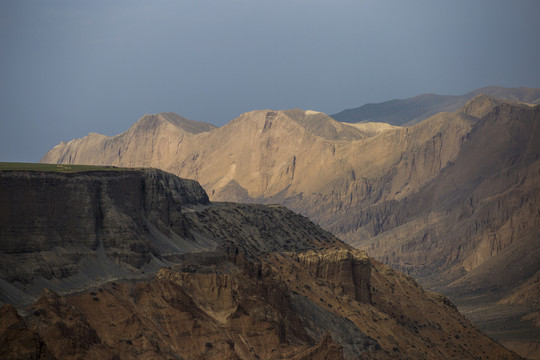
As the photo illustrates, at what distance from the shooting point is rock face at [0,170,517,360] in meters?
55.5

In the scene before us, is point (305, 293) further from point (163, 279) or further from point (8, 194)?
point (8, 194)

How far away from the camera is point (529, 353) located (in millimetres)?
141000

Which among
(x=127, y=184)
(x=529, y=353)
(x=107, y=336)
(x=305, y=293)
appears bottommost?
(x=529, y=353)

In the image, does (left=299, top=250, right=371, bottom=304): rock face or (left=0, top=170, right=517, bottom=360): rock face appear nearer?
(left=0, top=170, right=517, bottom=360): rock face

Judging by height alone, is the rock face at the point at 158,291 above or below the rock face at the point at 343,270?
above

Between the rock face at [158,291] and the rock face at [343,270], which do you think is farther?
the rock face at [343,270]

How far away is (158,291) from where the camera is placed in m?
65.1

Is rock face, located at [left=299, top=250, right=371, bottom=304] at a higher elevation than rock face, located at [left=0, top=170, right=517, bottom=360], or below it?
below

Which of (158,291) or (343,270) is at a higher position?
(158,291)

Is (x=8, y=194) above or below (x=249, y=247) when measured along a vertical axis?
above

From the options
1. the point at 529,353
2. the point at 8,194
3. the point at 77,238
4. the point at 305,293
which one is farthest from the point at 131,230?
the point at 529,353

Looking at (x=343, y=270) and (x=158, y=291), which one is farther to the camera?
(x=343, y=270)

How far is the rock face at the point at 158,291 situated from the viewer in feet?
182

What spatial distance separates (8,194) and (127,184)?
1612cm
